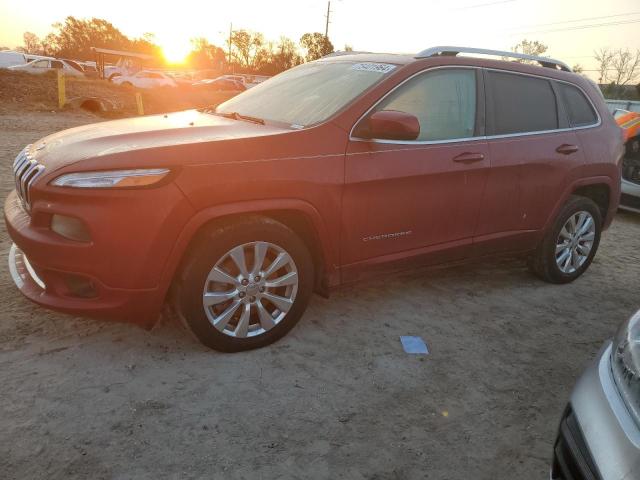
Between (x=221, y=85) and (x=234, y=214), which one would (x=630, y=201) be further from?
(x=221, y=85)

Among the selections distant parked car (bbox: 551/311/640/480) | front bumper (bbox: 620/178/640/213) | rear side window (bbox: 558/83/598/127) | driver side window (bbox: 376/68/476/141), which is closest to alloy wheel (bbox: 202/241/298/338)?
driver side window (bbox: 376/68/476/141)

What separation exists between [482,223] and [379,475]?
2139 mm

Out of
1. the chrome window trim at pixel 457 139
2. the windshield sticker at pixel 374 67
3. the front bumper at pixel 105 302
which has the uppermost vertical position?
the windshield sticker at pixel 374 67

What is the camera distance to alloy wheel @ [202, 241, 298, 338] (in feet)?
9.27

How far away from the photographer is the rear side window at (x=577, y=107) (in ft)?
14.0

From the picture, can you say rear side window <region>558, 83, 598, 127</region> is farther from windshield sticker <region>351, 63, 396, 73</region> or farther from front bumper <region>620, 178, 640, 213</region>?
front bumper <region>620, 178, 640, 213</region>

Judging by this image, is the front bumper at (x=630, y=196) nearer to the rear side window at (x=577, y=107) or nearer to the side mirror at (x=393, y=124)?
the rear side window at (x=577, y=107)

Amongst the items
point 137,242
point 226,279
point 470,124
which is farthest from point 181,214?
point 470,124

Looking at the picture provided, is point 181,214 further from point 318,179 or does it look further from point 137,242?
point 318,179

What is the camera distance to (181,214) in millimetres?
2590

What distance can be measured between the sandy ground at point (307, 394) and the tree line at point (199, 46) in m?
67.6

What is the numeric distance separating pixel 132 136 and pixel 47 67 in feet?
94.4

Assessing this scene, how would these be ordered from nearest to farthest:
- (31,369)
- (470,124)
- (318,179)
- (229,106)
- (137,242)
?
(137,242) < (31,369) < (318,179) < (470,124) < (229,106)

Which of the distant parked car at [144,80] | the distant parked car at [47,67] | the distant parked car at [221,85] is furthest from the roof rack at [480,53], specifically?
the distant parked car at [221,85]
